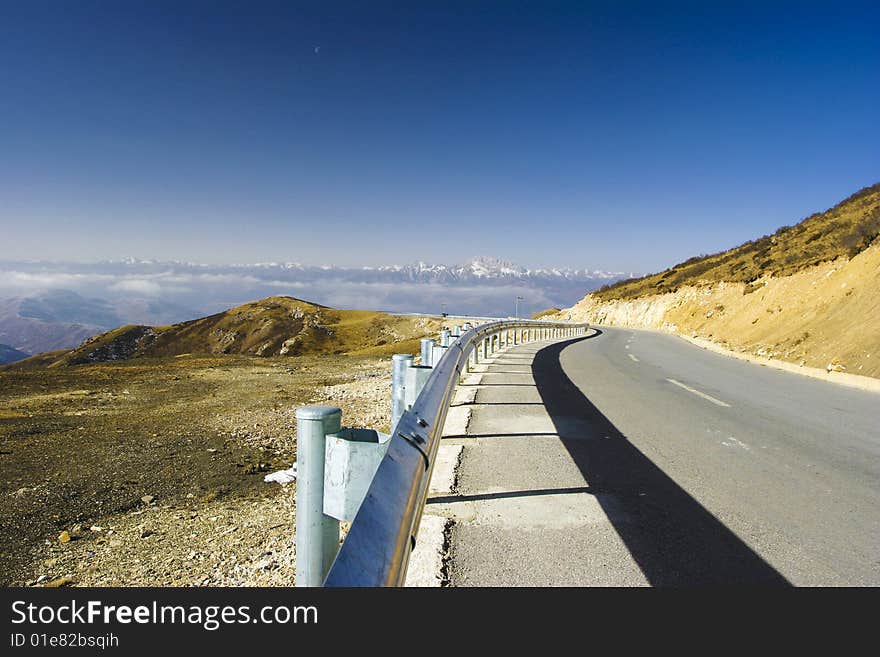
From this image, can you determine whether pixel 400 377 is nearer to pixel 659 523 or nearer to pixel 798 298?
pixel 659 523

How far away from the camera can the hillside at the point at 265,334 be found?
66.1m

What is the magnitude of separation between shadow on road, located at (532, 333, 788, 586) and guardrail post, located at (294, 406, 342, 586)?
1834mm

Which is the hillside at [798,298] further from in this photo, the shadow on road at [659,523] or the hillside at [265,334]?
the hillside at [265,334]

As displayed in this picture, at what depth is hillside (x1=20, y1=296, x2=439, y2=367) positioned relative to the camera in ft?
217

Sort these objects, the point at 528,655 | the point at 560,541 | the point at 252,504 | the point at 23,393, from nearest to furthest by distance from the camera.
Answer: the point at 528,655 < the point at 560,541 < the point at 252,504 < the point at 23,393

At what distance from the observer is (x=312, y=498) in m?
2.02

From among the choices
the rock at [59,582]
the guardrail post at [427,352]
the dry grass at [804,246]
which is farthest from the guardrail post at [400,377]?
Answer: the dry grass at [804,246]

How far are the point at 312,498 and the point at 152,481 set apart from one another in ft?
14.3

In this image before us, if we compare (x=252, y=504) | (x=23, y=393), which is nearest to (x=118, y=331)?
(x=23, y=393)

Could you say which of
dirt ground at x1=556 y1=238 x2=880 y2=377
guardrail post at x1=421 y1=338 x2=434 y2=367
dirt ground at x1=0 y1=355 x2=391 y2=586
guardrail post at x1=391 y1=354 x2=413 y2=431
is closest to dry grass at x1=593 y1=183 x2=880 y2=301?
dirt ground at x1=556 y1=238 x2=880 y2=377

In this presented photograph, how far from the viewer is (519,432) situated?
6.13 meters

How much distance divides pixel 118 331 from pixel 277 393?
120m

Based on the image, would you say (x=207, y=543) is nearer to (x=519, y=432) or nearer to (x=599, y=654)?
(x=599, y=654)

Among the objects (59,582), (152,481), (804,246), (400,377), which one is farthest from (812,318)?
(804,246)
